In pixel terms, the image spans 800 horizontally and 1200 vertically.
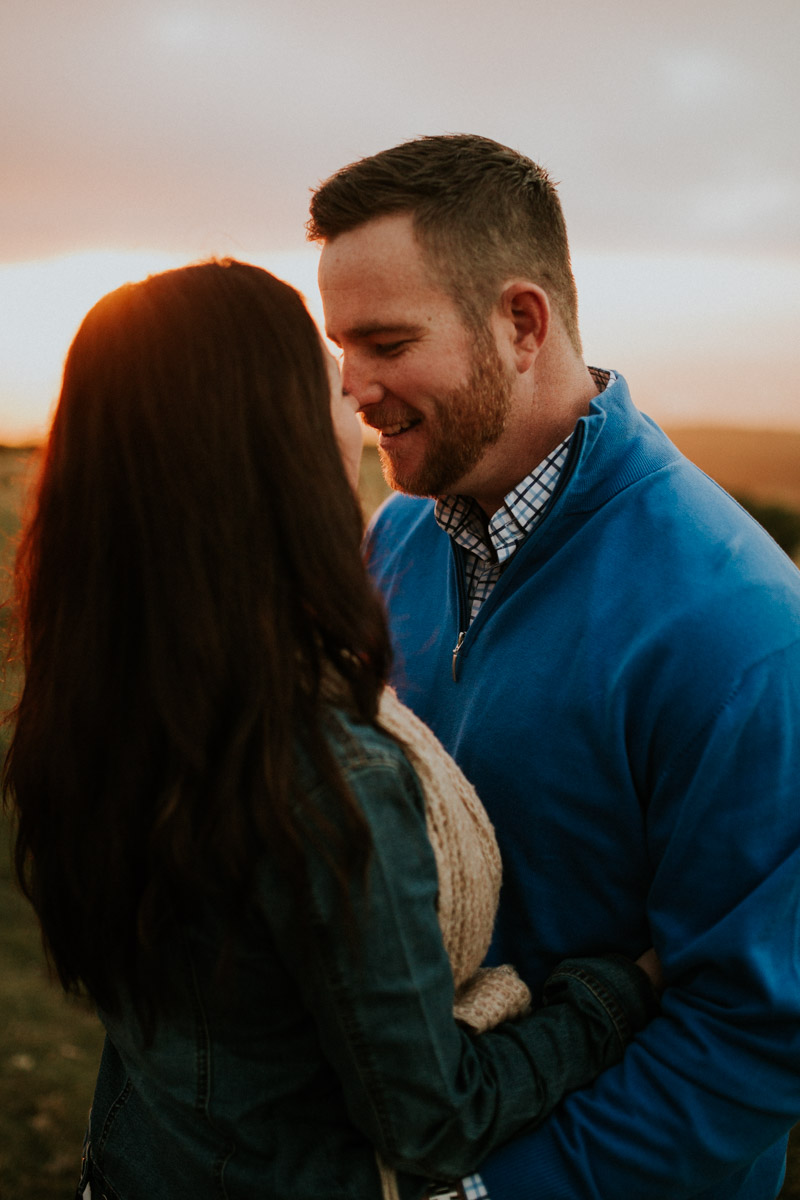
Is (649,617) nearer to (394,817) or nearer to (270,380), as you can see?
(394,817)

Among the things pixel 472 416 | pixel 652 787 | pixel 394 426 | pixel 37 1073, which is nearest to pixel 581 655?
pixel 652 787

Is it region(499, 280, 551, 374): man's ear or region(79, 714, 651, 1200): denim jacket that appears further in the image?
region(499, 280, 551, 374): man's ear

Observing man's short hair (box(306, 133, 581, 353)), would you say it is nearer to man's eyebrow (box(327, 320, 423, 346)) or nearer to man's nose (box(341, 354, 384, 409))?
man's eyebrow (box(327, 320, 423, 346))

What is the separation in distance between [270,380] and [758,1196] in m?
1.65

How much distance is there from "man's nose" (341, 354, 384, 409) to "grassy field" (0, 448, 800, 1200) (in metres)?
0.43

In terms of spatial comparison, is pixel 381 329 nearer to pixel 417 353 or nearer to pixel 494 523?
pixel 417 353

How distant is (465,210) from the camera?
6.44ft

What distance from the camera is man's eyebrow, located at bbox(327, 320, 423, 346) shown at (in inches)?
75.1

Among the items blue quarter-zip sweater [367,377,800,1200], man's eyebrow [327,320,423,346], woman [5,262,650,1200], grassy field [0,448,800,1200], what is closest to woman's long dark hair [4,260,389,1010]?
woman [5,262,650,1200]

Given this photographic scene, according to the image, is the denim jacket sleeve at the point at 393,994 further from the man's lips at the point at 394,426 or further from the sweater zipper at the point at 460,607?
the man's lips at the point at 394,426

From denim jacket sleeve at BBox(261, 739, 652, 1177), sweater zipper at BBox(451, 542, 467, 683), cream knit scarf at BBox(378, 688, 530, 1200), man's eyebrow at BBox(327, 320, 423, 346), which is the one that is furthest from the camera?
man's eyebrow at BBox(327, 320, 423, 346)

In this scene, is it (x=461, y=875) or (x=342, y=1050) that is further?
(x=461, y=875)

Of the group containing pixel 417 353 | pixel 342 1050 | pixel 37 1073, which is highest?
pixel 417 353

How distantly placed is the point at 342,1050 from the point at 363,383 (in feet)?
4.51
